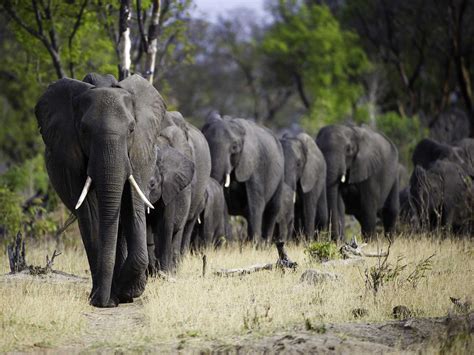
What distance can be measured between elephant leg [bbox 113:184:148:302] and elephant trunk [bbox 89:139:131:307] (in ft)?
0.70

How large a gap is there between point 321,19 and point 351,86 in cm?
334

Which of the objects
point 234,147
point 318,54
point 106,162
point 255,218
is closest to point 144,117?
point 106,162

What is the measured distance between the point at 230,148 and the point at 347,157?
3.77 meters

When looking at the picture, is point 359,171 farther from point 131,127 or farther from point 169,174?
point 131,127

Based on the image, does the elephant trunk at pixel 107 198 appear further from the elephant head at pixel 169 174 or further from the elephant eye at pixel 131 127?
the elephant head at pixel 169 174

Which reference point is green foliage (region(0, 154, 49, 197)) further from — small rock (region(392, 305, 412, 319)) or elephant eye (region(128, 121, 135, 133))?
small rock (region(392, 305, 412, 319))

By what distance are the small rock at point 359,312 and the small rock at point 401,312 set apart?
9.9 inches

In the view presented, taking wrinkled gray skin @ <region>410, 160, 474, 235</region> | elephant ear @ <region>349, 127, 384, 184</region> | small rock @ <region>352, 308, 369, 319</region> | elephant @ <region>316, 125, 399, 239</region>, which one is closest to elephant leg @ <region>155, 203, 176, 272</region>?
small rock @ <region>352, 308, 369, 319</region>

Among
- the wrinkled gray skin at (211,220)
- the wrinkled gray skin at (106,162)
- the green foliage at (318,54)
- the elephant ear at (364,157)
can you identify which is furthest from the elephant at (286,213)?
the green foliage at (318,54)

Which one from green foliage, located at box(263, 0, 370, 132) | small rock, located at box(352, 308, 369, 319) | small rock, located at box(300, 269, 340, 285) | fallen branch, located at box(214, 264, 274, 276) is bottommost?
small rock, located at box(352, 308, 369, 319)

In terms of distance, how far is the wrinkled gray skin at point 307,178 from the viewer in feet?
63.9

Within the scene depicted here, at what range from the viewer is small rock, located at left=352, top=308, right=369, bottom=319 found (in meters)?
9.73

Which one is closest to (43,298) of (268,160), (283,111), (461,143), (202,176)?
(202,176)

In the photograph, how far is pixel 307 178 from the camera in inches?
769
